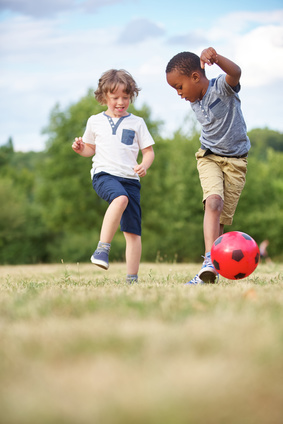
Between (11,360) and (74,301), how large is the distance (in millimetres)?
1158

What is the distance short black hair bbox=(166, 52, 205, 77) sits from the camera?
17.0 ft

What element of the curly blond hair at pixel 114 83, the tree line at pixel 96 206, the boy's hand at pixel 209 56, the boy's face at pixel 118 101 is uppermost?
the boy's hand at pixel 209 56

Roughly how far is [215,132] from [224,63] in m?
0.79

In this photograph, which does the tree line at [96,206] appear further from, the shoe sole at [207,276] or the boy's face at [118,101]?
the shoe sole at [207,276]

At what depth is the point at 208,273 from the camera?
15.8ft

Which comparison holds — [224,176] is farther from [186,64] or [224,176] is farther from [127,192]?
[186,64]

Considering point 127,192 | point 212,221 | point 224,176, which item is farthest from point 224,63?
point 127,192

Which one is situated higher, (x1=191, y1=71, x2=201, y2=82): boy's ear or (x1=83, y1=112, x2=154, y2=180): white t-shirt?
Result: (x1=191, y1=71, x2=201, y2=82): boy's ear

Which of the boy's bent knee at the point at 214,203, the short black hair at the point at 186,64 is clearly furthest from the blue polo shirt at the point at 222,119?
the boy's bent knee at the point at 214,203

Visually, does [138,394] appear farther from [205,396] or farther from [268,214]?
[268,214]

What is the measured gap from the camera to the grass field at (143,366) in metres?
1.48

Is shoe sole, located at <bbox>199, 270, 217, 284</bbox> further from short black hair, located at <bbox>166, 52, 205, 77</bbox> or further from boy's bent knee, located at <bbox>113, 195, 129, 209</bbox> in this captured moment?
short black hair, located at <bbox>166, 52, 205, 77</bbox>

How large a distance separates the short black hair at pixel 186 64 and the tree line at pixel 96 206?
78.0 feet

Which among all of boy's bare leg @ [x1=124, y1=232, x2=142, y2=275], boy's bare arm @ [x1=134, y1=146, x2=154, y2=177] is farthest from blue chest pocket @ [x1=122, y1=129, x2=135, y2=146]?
boy's bare leg @ [x1=124, y1=232, x2=142, y2=275]
